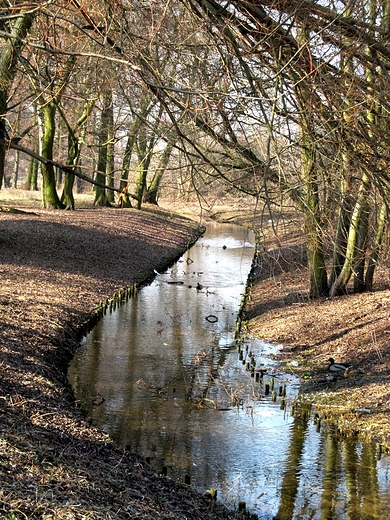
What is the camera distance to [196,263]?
25562 mm

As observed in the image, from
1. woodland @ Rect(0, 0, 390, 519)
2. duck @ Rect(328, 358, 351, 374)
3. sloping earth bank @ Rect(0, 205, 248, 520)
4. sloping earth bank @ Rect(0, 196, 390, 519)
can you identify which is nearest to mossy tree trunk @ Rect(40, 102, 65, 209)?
sloping earth bank @ Rect(0, 196, 390, 519)

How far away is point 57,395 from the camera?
8758 mm

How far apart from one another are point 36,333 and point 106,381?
4.85 ft

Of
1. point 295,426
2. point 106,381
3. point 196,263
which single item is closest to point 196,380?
point 106,381

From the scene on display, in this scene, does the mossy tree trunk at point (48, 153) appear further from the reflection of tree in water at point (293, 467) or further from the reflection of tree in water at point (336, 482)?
the reflection of tree in water at point (336, 482)

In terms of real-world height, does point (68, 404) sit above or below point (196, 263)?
below

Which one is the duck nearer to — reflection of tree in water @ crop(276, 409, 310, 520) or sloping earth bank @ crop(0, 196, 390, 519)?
sloping earth bank @ crop(0, 196, 390, 519)

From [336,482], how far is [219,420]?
2129 millimetres

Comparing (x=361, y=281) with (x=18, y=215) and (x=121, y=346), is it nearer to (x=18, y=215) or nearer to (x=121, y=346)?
(x=121, y=346)

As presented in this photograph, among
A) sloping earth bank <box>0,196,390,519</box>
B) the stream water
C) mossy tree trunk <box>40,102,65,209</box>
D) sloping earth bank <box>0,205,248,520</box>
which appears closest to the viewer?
sloping earth bank <box>0,205,248,520</box>

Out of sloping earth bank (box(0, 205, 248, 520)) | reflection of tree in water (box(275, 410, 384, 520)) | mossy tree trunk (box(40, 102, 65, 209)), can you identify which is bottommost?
reflection of tree in water (box(275, 410, 384, 520))

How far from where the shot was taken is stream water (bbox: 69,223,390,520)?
24.8ft

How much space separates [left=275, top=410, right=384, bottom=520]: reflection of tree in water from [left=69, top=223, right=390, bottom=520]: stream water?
1 cm

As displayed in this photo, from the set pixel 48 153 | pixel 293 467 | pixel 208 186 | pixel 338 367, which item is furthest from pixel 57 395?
pixel 48 153
